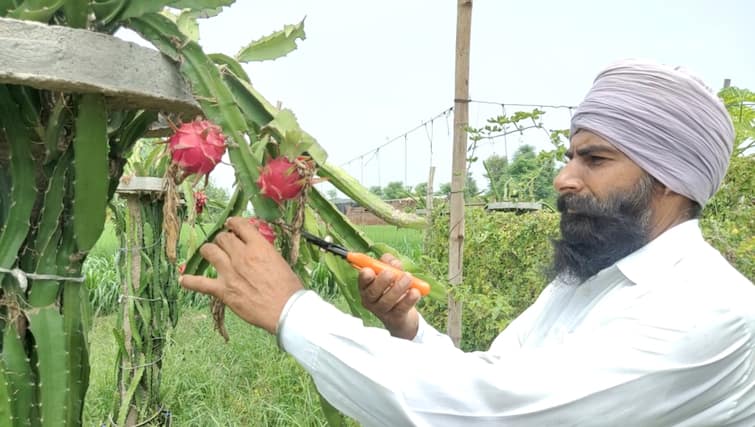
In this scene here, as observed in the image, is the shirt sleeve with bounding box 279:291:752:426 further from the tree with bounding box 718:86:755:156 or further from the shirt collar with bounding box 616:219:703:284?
the tree with bounding box 718:86:755:156

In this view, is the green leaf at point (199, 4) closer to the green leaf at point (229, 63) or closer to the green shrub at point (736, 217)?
the green leaf at point (229, 63)

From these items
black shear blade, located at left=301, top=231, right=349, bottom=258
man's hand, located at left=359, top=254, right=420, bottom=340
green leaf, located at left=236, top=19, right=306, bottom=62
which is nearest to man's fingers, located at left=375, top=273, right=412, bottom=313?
man's hand, located at left=359, top=254, right=420, bottom=340

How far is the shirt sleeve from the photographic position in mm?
992

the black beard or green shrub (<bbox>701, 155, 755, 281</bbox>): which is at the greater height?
the black beard

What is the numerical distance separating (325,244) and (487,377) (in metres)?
0.35

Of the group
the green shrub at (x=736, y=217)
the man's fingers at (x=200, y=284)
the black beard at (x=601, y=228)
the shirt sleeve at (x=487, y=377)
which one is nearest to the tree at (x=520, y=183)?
the green shrub at (x=736, y=217)

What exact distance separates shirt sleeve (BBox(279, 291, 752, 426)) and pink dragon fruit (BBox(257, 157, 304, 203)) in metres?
0.16

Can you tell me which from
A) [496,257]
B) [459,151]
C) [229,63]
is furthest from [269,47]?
[496,257]

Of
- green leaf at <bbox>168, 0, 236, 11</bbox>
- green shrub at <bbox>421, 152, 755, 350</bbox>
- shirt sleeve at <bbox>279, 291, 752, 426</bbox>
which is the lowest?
green shrub at <bbox>421, 152, 755, 350</bbox>

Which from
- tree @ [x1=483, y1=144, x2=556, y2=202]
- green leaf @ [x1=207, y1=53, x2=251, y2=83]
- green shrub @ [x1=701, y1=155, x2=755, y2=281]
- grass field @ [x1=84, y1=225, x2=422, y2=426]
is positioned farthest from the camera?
tree @ [x1=483, y1=144, x2=556, y2=202]

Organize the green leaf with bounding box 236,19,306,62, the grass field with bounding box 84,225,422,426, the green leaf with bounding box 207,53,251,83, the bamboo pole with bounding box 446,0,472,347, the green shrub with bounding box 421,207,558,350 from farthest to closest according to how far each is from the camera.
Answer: the green shrub with bounding box 421,207,558,350 → the grass field with bounding box 84,225,422,426 → the bamboo pole with bounding box 446,0,472,347 → the green leaf with bounding box 236,19,306,62 → the green leaf with bounding box 207,53,251,83

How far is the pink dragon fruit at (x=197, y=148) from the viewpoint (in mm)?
992

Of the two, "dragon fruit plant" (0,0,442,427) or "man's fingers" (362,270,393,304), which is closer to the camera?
"dragon fruit plant" (0,0,442,427)

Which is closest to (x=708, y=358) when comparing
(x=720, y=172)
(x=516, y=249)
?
Result: (x=720, y=172)
